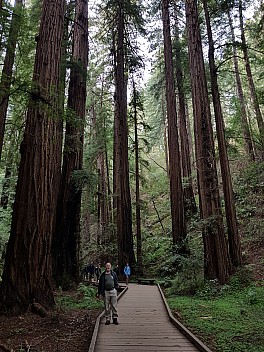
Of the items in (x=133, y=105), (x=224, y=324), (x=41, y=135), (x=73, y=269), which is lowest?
(x=224, y=324)

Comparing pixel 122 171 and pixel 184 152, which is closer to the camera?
pixel 122 171

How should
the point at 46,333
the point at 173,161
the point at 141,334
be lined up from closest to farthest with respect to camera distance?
the point at 46,333 → the point at 141,334 → the point at 173,161

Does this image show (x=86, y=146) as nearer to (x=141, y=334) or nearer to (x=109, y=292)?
(x=109, y=292)

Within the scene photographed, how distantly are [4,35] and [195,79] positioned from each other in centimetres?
691

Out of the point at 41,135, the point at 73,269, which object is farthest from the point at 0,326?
the point at 73,269

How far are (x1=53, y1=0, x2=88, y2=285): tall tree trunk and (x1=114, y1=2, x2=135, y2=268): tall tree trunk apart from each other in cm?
472

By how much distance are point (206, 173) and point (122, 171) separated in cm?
659

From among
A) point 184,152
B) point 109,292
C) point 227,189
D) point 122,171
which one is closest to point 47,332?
point 109,292

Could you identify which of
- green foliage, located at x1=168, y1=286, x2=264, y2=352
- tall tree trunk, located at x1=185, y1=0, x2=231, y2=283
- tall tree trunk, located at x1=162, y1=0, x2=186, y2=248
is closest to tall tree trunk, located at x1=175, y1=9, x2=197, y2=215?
tall tree trunk, located at x1=162, y1=0, x2=186, y2=248

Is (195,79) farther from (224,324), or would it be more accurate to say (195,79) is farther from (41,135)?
(224,324)

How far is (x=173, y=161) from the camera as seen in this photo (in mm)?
15727

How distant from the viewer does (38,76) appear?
6.90m

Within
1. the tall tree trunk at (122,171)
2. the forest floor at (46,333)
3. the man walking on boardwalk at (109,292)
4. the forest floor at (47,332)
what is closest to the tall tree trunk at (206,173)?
the man walking on boardwalk at (109,292)

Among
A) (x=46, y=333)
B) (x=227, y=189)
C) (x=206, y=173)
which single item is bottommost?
(x=46, y=333)
